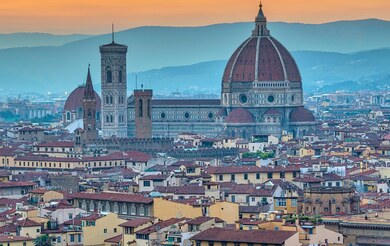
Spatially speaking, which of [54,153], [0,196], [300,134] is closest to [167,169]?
[0,196]

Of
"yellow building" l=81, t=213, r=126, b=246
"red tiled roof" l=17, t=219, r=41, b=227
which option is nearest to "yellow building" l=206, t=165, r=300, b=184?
"yellow building" l=81, t=213, r=126, b=246

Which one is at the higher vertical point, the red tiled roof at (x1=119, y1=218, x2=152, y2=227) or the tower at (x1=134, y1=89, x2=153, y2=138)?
the tower at (x1=134, y1=89, x2=153, y2=138)

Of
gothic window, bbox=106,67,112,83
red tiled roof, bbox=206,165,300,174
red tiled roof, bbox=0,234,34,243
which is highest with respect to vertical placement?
gothic window, bbox=106,67,112,83

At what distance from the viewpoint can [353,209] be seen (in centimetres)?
6388

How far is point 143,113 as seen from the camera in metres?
157

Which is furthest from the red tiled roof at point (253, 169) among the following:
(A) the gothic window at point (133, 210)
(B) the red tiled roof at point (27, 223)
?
(B) the red tiled roof at point (27, 223)

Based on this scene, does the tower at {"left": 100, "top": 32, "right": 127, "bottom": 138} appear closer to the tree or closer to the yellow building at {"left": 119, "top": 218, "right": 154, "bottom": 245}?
the yellow building at {"left": 119, "top": 218, "right": 154, "bottom": 245}

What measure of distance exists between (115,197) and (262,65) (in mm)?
102354

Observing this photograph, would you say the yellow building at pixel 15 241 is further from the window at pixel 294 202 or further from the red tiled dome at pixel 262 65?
the red tiled dome at pixel 262 65

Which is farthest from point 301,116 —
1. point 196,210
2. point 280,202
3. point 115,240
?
point 115,240

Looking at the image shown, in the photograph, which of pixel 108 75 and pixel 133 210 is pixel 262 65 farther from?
pixel 133 210

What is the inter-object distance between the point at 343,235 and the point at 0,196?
81.7 feet

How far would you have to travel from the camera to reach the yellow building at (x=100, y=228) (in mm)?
61438

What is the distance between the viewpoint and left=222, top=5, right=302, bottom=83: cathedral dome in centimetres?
17038
